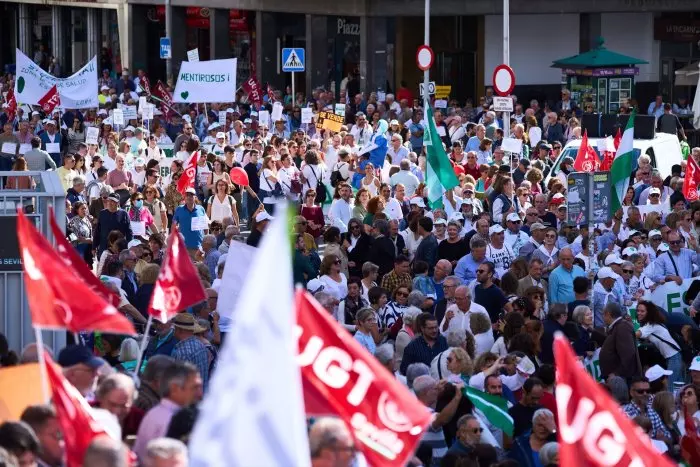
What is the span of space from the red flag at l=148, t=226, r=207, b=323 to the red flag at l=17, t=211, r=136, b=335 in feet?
5.60

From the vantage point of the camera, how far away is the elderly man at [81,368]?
8.67m

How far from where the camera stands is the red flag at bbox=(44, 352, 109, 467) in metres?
7.42

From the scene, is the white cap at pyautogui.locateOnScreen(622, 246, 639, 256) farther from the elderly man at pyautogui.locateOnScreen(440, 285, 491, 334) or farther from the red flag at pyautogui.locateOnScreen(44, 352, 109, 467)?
the red flag at pyautogui.locateOnScreen(44, 352, 109, 467)

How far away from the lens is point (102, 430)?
7.54 meters

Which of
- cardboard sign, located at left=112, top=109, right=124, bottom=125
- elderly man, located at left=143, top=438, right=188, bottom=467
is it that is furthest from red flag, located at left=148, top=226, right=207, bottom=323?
cardboard sign, located at left=112, top=109, right=124, bottom=125

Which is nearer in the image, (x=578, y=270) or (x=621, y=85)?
(x=578, y=270)

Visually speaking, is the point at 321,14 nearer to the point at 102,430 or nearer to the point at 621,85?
the point at 621,85

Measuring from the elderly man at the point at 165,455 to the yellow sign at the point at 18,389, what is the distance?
5.23ft

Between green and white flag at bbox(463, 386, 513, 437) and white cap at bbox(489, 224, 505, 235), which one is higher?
white cap at bbox(489, 224, 505, 235)

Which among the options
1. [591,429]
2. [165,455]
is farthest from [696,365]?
[165,455]

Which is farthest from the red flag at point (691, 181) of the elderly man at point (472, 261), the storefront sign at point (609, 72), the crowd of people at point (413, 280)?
the storefront sign at point (609, 72)

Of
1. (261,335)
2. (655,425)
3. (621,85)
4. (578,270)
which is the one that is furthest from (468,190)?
(621,85)

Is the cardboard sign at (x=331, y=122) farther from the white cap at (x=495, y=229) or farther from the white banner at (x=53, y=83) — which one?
the white cap at (x=495, y=229)

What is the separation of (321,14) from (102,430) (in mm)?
36446
